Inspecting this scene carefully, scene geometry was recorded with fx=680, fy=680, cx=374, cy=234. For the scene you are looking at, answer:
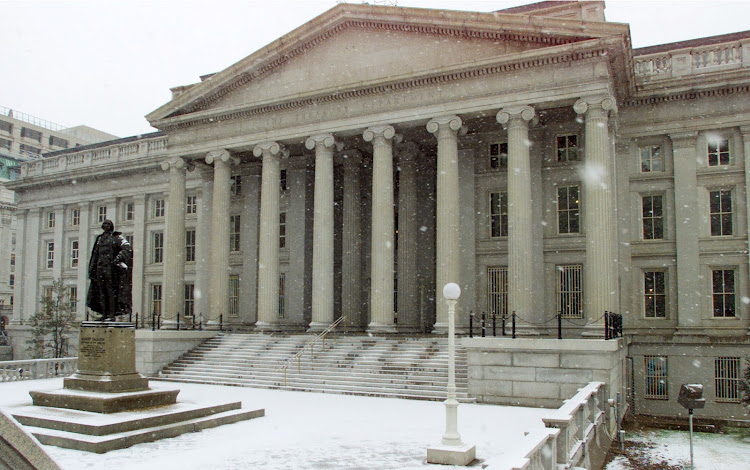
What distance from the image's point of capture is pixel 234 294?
37.0 meters

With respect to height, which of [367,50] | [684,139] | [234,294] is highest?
[367,50]

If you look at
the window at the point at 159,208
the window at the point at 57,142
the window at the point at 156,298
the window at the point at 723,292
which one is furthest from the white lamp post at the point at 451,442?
the window at the point at 57,142

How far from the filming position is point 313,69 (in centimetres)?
3038

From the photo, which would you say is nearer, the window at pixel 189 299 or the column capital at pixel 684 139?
the column capital at pixel 684 139

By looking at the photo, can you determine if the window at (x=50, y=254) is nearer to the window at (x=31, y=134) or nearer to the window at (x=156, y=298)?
the window at (x=156, y=298)

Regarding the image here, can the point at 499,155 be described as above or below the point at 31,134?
below

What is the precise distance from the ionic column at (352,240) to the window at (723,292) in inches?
606

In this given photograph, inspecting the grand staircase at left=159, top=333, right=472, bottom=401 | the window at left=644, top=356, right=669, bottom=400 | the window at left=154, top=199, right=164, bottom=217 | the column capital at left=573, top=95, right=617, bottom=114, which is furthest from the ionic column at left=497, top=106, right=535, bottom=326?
the window at left=154, top=199, right=164, bottom=217

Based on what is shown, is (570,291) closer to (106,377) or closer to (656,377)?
(656,377)

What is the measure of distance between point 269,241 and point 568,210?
43.3 feet

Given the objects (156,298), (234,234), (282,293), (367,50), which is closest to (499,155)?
(367,50)

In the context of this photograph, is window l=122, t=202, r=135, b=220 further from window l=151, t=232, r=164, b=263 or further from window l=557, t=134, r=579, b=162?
window l=557, t=134, r=579, b=162

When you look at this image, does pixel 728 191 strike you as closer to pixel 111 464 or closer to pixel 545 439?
pixel 545 439

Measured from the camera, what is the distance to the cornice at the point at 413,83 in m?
24.6
